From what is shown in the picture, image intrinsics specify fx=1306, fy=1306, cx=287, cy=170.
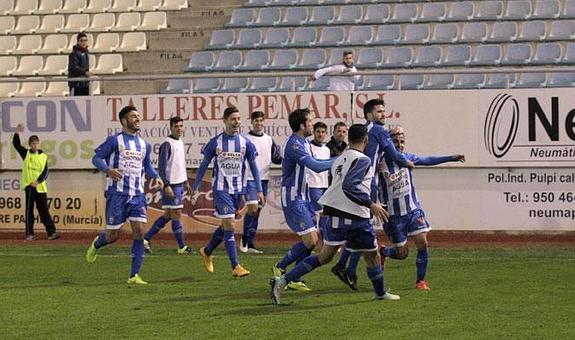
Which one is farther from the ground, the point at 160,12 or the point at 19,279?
the point at 160,12

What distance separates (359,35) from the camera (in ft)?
91.1

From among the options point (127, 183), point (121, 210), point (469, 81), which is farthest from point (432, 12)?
point (121, 210)

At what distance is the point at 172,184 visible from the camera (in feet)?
71.1

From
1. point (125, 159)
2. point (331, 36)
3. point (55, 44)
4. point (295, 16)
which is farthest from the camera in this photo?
point (55, 44)

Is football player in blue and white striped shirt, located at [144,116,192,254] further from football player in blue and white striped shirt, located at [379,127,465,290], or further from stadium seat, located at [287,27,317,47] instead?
stadium seat, located at [287,27,317,47]

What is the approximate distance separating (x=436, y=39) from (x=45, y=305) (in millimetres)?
14593

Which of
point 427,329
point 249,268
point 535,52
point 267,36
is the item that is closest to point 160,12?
point 267,36

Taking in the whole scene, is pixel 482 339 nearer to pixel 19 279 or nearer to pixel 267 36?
pixel 19 279

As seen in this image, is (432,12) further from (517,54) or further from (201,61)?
(201,61)

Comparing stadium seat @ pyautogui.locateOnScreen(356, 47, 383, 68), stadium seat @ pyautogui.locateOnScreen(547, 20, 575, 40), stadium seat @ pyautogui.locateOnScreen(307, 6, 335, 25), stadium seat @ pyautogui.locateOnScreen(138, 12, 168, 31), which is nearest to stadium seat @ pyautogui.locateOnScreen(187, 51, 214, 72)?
stadium seat @ pyautogui.locateOnScreen(138, 12, 168, 31)

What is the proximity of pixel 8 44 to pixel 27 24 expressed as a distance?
86 centimetres

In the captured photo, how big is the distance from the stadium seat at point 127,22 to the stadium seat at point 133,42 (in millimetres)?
471

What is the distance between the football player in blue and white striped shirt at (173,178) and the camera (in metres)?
21.0

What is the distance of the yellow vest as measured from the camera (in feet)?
79.4
